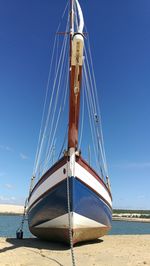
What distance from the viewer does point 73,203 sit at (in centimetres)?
1330

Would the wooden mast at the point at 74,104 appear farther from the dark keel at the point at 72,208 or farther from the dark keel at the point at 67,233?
the dark keel at the point at 67,233

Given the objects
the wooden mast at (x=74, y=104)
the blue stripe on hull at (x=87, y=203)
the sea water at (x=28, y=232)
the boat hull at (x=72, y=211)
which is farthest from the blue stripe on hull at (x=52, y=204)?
the sea water at (x=28, y=232)

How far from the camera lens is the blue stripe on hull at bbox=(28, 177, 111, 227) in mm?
13469

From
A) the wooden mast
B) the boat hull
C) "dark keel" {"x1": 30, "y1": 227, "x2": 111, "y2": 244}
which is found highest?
the wooden mast

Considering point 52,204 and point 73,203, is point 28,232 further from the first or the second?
point 73,203

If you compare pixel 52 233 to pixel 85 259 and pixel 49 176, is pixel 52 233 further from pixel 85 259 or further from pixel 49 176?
pixel 85 259

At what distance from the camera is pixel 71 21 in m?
17.7

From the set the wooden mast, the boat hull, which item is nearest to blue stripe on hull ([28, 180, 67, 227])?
the boat hull

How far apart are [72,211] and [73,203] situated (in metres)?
0.32

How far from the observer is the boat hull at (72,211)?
13.4m

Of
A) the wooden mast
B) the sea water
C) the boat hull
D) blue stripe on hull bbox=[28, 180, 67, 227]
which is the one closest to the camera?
the boat hull

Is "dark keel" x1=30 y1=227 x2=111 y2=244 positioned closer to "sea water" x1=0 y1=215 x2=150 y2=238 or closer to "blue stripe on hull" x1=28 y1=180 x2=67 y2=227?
"blue stripe on hull" x1=28 y1=180 x2=67 y2=227

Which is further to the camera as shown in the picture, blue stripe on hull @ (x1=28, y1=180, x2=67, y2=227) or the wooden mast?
the wooden mast

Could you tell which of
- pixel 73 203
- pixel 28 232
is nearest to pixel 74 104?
pixel 73 203
